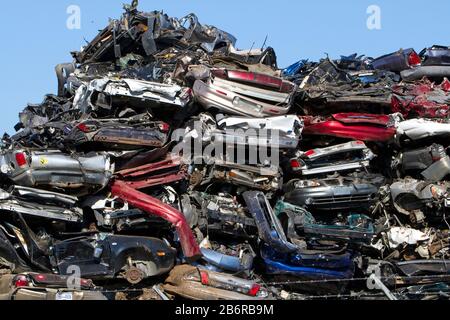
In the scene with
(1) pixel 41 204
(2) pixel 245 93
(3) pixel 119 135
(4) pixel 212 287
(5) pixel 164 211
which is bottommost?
(4) pixel 212 287

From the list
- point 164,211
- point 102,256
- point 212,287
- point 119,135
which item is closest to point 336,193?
point 164,211

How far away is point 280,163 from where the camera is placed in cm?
1772

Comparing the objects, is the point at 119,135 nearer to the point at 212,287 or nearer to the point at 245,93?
the point at 245,93

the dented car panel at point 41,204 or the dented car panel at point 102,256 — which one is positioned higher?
the dented car panel at point 41,204

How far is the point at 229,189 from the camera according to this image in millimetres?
17297

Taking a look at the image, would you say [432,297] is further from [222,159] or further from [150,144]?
[150,144]

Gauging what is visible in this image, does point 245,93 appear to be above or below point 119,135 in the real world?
above

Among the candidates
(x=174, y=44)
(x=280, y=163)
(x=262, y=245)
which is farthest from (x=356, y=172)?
(x=174, y=44)

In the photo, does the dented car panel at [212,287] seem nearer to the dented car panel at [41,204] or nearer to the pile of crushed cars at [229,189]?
the pile of crushed cars at [229,189]

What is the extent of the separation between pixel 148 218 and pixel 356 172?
4.50m

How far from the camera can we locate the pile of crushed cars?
49.9 feet

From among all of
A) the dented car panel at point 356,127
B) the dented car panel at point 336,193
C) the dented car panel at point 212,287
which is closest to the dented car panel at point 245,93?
the dented car panel at point 356,127

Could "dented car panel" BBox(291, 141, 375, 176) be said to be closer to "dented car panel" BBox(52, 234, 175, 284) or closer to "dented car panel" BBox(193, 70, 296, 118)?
"dented car panel" BBox(193, 70, 296, 118)

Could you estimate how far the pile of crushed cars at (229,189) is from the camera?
49.9 feet
